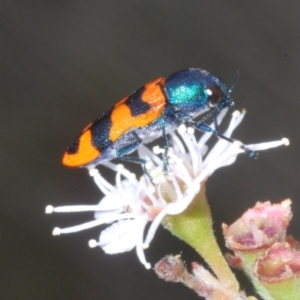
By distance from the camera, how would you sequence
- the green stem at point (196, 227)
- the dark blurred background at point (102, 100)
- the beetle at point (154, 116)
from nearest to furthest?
1. the green stem at point (196, 227)
2. the beetle at point (154, 116)
3. the dark blurred background at point (102, 100)

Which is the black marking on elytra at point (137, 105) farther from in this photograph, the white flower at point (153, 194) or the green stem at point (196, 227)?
the green stem at point (196, 227)

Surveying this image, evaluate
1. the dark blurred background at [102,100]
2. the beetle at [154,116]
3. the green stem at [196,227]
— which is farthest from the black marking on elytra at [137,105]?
the dark blurred background at [102,100]

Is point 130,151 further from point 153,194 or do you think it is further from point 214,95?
point 214,95

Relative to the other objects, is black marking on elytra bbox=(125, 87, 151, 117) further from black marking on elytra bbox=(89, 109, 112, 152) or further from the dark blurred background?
the dark blurred background

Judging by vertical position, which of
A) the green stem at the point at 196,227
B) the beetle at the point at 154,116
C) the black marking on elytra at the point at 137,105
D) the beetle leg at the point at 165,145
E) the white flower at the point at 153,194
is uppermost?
the black marking on elytra at the point at 137,105

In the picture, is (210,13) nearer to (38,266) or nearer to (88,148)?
(38,266)

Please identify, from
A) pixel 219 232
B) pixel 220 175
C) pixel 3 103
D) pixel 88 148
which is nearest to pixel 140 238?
pixel 88 148
